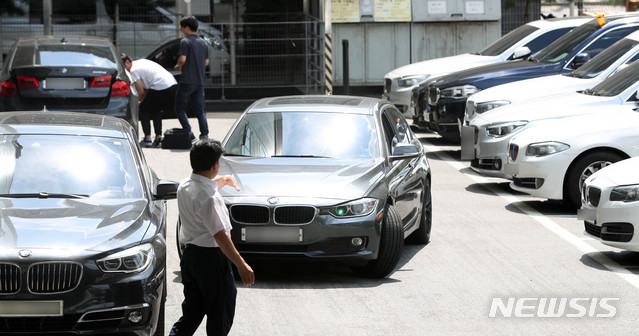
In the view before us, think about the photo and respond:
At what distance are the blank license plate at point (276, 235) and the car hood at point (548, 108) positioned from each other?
570 cm

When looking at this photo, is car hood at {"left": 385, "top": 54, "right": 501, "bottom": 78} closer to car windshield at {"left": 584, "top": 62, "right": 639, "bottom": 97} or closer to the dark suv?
the dark suv

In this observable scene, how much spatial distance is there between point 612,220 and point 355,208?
7.19ft

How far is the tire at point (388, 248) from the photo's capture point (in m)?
8.84

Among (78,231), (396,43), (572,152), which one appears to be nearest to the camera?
(78,231)

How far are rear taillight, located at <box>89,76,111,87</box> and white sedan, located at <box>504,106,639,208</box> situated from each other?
19.9ft

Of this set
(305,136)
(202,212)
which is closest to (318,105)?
(305,136)

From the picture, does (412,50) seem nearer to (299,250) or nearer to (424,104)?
(424,104)

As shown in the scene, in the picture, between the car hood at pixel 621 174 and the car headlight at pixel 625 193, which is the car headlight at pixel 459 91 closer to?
the car hood at pixel 621 174

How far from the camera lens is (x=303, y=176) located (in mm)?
8961

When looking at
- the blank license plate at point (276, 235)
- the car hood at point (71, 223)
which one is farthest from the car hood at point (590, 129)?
the car hood at point (71, 223)

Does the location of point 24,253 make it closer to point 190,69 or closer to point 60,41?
point 60,41

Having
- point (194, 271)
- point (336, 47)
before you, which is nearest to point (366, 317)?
point (194, 271)

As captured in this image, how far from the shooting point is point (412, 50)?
25328 mm

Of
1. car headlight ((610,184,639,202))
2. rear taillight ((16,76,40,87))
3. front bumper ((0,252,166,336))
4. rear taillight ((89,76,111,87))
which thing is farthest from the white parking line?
rear taillight ((16,76,40,87))
